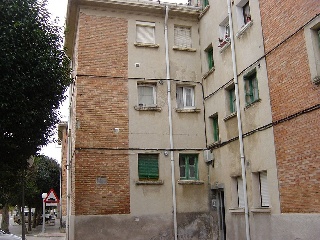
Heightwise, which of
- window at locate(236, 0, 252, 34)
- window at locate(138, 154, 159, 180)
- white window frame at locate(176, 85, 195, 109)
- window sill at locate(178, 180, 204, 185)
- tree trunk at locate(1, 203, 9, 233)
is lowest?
tree trunk at locate(1, 203, 9, 233)

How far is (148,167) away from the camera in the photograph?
1578cm

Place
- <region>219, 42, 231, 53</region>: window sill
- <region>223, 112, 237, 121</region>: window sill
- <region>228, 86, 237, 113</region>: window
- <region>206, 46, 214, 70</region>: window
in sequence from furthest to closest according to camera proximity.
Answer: <region>206, 46, 214, 70</region>: window, <region>219, 42, 231, 53</region>: window sill, <region>228, 86, 237, 113</region>: window, <region>223, 112, 237, 121</region>: window sill

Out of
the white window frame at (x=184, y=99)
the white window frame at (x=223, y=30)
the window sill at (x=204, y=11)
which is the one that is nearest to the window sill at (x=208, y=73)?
the white window frame at (x=184, y=99)

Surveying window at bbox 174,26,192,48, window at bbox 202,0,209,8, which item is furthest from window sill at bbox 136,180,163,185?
window at bbox 202,0,209,8

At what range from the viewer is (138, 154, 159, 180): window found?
15.7 metres

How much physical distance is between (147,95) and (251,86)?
4.78 meters

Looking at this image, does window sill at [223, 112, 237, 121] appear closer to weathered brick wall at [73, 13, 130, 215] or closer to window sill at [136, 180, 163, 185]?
window sill at [136, 180, 163, 185]

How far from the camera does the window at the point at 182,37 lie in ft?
56.9

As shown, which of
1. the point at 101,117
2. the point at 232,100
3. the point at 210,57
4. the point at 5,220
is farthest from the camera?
the point at 5,220

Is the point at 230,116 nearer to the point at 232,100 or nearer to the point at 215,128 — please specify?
the point at 232,100

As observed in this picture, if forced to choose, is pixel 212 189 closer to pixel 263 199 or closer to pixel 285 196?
pixel 263 199

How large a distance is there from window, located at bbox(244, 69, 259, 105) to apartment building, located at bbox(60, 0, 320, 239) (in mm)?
34

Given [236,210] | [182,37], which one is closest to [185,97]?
[182,37]

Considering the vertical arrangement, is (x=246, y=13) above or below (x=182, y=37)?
below
